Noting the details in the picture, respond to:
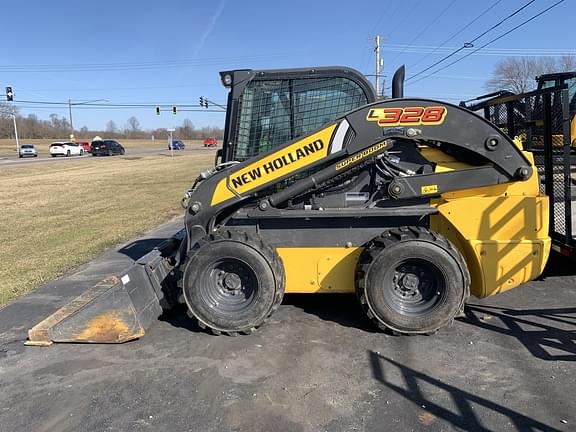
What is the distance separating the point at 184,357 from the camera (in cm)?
446

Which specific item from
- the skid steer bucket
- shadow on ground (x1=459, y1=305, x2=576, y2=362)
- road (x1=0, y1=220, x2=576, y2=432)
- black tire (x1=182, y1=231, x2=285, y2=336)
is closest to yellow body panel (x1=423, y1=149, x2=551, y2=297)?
shadow on ground (x1=459, y1=305, x2=576, y2=362)

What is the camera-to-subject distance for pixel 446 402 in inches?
139

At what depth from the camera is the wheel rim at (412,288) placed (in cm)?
473

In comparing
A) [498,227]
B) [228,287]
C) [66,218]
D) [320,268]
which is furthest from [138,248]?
[498,227]

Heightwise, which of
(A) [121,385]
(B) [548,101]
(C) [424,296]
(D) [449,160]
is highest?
(B) [548,101]

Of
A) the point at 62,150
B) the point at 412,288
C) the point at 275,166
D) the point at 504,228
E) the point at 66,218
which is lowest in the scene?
the point at 66,218

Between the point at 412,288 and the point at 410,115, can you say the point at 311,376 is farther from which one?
the point at 410,115

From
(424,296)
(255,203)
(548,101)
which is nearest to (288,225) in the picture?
(255,203)

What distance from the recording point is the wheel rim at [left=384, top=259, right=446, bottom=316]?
4727 millimetres

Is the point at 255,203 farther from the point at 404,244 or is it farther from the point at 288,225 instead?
the point at 404,244

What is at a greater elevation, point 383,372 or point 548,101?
point 548,101

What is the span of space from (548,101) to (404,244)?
2.14 metres

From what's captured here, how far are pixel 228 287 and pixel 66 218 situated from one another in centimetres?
945

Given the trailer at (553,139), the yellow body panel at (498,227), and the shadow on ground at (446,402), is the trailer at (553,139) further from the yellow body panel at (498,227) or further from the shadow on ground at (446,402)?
the shadow on ground at (446,402)
